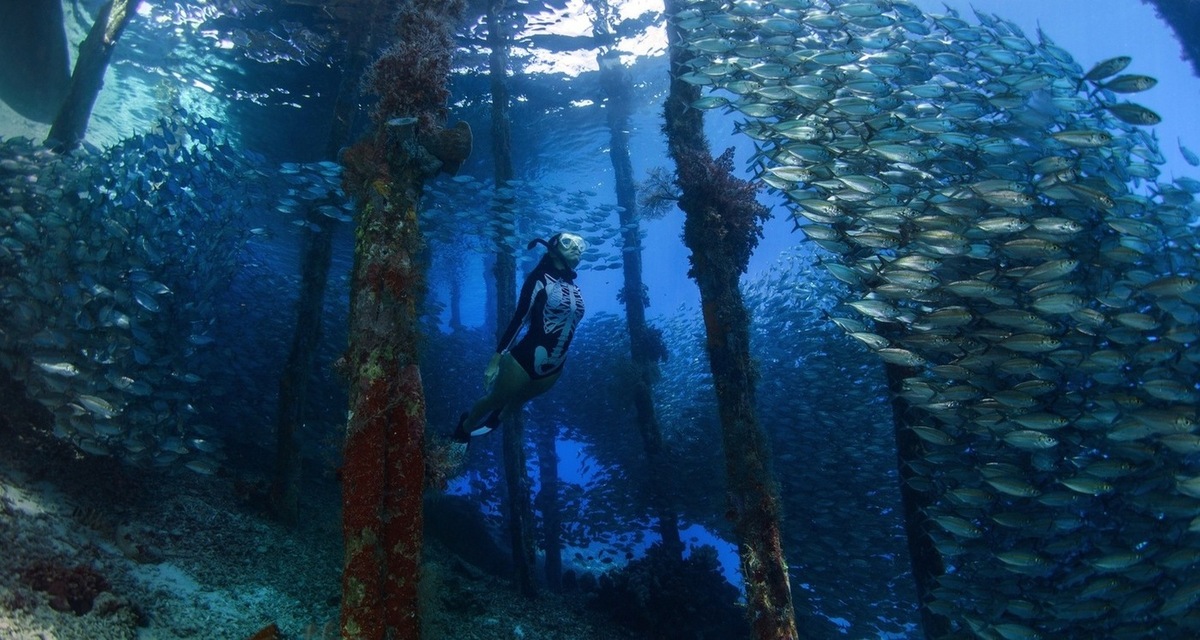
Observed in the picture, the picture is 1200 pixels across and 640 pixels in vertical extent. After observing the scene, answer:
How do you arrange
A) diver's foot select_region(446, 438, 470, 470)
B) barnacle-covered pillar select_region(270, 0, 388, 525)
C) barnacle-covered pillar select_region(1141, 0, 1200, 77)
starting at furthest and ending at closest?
barnacle-covered pillar select_region(1141, 0, 1200, 77), barnacle-covered pillar select_region(270, 0, 388, 525), diver's foot select_region(446, 438, 470, 470)

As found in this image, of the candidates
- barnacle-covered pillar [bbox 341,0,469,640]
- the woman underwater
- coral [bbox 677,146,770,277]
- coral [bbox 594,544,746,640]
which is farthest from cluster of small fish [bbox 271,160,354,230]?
coral [bbox 594,544,746,640]

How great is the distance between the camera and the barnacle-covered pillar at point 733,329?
582 cm

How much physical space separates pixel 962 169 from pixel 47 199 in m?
12.7

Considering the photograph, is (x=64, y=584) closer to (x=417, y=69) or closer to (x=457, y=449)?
(x=457, y=449)

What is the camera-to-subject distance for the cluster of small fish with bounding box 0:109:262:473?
23.2ft

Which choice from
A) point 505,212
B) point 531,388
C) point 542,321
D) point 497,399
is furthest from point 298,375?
point 505,212

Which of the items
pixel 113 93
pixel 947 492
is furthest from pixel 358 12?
pixel 113 93

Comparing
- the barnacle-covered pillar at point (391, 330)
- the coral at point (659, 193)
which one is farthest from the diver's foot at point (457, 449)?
the coral at point (659, 193)

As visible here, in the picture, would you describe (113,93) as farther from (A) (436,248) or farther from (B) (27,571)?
(B) (27,571)

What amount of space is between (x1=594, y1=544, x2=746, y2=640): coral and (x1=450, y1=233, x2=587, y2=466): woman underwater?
4.93 m

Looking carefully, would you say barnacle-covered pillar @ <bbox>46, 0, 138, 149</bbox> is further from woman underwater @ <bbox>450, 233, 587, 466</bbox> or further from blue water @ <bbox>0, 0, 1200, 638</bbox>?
woman underwater @ <bbox>450, 233, 587, 466</bbox>

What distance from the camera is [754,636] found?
5676 millimetres

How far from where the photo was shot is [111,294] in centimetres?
739

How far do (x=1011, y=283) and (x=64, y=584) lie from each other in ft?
32.5
